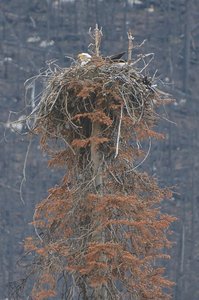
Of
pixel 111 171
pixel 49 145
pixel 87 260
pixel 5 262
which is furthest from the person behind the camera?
pixel 5 262

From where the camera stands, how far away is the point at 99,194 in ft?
16.9

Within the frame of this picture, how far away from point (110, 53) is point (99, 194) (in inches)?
775

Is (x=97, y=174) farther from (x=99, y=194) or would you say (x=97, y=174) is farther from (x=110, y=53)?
(x=110, y=53)

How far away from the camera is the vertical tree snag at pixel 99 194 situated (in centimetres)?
502

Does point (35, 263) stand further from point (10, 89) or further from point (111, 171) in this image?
point (10, 89)


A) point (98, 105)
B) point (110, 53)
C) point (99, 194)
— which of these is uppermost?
point (98, 105)

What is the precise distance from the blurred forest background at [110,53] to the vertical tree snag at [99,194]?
17.9 metres

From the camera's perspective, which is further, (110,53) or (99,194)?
(110,53)

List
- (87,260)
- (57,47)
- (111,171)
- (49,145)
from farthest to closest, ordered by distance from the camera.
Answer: (57,47) → (49,145) → (111,171) → (87,260)

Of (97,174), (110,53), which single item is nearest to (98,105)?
(97,174)

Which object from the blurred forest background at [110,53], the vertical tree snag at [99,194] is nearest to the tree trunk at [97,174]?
the vertical tree snag at [99,194]

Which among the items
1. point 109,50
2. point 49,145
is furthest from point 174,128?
point 49,145

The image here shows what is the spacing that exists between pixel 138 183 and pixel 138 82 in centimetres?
62

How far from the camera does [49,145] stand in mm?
5758
